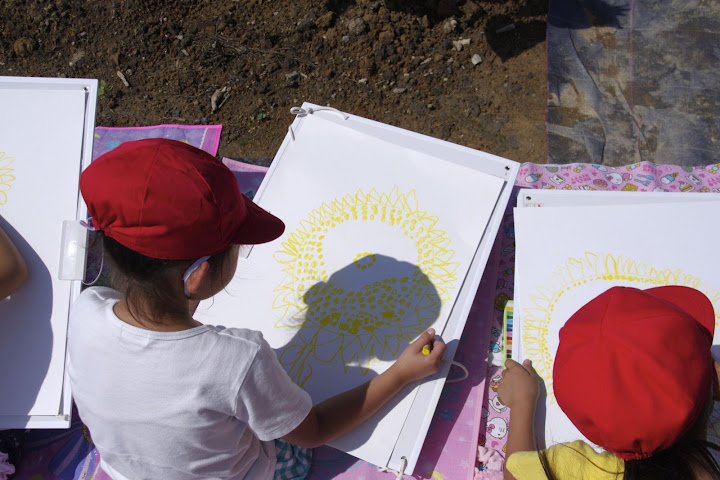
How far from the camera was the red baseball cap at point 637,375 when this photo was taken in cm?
90

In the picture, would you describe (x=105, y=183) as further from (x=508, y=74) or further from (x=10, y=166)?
(x=508, y=74)

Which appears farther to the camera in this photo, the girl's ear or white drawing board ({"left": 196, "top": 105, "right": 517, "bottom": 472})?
white drawing board ({"left": 196, "top": 105, "right": 517, "bottom": 472})

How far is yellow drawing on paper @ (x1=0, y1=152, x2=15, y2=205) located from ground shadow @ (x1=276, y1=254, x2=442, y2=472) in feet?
2.93

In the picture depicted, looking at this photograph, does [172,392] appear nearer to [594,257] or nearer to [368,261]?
[368,261]

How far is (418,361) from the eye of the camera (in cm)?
126

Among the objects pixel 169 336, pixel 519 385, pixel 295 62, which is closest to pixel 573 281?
pixel 519 385

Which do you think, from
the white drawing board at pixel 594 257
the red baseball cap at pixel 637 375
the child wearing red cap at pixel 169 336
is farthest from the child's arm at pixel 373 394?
the red baseball cap at pixel 637 375

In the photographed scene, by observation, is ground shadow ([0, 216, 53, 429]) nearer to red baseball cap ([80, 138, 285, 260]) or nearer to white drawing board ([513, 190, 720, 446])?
red baseball cap ([80, 138, 285, 260])

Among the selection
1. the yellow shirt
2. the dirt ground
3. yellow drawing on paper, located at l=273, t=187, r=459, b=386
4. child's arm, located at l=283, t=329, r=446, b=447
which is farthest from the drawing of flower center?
the dirt ground

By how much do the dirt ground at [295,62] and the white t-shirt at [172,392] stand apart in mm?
1371

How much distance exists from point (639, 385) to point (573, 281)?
1.55 ft

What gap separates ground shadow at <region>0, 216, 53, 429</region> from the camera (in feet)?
4.53

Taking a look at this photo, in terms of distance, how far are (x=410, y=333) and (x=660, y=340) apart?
1.99 feet

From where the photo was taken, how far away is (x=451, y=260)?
1.44 meters
